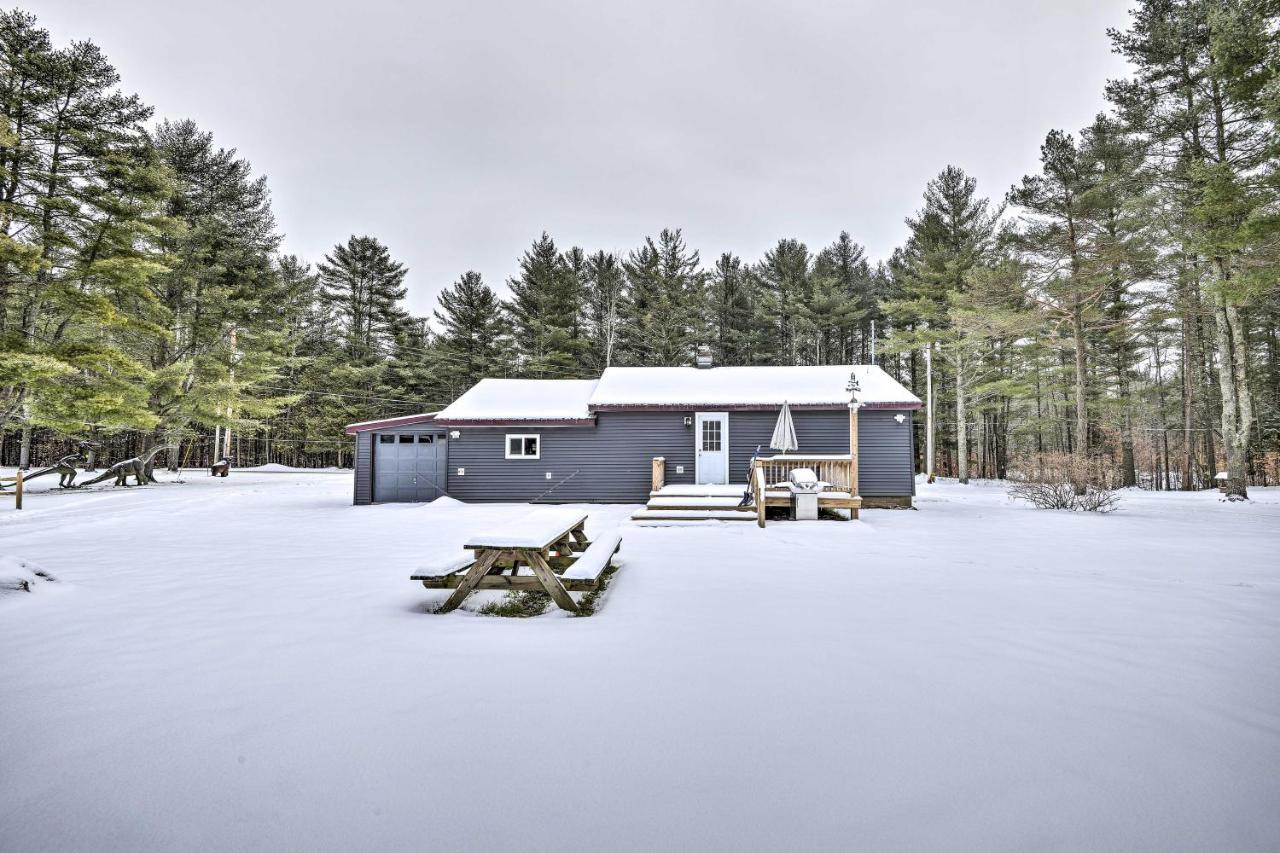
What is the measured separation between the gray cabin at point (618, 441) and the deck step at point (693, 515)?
3448 mm

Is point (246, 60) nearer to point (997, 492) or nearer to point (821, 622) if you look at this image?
point (821, 622)

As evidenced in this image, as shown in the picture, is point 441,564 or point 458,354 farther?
point 458,354

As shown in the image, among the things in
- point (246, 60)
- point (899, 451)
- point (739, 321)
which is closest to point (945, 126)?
point (739, 321)

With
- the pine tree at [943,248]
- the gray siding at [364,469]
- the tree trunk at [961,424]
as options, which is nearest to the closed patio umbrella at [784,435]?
the gray siding at [364,469]

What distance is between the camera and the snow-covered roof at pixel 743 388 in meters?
12.8

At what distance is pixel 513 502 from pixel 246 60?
32003 millimetres

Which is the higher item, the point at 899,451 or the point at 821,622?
the point at 899,451

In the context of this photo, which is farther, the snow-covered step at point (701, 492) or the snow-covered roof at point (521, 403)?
the snow-covered roof at point (521, 403)

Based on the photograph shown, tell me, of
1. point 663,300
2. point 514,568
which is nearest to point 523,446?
point 514,568

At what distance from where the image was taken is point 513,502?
13.4 metres

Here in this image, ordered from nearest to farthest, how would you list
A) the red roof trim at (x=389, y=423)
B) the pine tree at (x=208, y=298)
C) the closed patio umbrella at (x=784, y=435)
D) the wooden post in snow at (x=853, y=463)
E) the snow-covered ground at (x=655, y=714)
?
the snow-covered ground at (x=655, y=714) → the wooden post in snow at (x=853, y=463) → the closed patio umbrella at (x=784, y=435) → the red roof trim at (x=389, y=423) → the pine tree at (x=208, y=298)

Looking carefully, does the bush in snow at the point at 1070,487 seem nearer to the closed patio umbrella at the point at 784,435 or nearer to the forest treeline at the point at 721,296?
the forest treeline at the point at 721,296

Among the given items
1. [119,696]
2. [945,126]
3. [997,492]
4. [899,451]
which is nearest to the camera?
[119,696]

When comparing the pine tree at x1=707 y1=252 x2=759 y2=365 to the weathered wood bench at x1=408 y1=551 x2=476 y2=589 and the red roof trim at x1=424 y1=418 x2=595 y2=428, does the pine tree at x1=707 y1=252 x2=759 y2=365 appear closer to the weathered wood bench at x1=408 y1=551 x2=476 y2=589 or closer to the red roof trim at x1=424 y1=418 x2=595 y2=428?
the red roof trim at x1=424 y1=418 x2=595 y2=428
